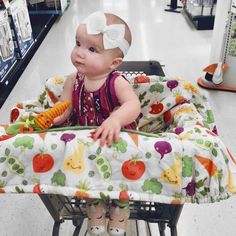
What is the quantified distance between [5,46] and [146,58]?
1215mm

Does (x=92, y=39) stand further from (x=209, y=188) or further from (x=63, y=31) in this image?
(x=63, y=31)

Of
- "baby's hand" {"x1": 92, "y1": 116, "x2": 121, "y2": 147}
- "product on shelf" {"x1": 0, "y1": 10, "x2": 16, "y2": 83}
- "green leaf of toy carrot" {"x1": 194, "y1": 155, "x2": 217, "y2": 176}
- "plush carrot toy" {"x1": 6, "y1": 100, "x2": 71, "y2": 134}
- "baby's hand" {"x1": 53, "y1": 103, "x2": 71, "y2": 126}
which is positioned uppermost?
"baby's hand" {"x1": 92, "y1": 116, "x2": 121, "y2": 147}

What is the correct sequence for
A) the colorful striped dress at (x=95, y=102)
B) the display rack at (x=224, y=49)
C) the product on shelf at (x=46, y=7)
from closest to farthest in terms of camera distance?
the colorful striped dress at (x=95, y=102)
the display rack at (x=224, y=49)
the product on shelf at (x=46, y=7)

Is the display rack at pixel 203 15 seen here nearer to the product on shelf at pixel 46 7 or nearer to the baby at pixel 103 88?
the product on shelf at pixel 46 7

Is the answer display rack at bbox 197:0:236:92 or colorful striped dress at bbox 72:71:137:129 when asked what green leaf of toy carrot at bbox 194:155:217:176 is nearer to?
colorful striped dress at bbox 72:71:137:129

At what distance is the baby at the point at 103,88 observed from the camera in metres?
0.74

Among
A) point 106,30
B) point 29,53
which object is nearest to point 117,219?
point 106,30

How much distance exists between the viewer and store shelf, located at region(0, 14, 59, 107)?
7.36 ft

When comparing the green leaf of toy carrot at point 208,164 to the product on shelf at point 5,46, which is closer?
the green leaf of toy carrot at point 208,164

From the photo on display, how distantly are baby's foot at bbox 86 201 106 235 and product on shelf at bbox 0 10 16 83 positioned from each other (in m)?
1.64

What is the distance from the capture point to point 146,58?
2.79 meters

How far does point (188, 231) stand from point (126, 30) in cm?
88

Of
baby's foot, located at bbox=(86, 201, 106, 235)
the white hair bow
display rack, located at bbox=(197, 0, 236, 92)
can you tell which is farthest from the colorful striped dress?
display rack, located at bbox=(197, 0, 236, 92)

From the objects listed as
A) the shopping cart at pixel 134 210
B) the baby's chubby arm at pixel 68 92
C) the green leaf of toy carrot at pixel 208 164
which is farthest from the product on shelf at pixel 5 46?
the green leaf of toy carrot at pixel 208 164
